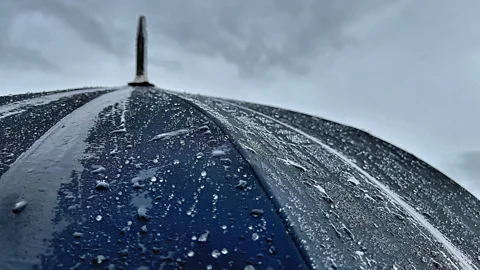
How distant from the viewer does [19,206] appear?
132cm

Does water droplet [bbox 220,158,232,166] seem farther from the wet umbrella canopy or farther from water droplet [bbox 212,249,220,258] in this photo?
water droplet [bbox 212,249,220,258]

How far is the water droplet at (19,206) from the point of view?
51.5 inches

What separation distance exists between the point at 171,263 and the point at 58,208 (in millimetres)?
410

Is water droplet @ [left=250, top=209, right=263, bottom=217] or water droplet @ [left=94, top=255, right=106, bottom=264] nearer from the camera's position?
water droplet @ [left=94, top=255, right=106, bottom=264]

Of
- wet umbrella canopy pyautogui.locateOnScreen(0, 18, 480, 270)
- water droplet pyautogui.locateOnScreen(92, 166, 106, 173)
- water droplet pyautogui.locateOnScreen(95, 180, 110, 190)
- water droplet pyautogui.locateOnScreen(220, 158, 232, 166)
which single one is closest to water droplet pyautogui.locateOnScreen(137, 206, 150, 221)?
wet umbrella canopy pyautogui.locateOnScreen(0, 18, 480, 270)

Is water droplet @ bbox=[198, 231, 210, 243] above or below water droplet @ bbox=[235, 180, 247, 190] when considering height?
below

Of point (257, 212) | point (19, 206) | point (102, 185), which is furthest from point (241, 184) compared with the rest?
point (19, 206)

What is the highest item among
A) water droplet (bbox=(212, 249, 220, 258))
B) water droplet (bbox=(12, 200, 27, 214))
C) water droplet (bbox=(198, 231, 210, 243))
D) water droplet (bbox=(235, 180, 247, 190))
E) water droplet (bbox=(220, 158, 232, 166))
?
water droplet (bbox=(220, 158, 232, 166))

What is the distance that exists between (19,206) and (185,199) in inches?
19.4

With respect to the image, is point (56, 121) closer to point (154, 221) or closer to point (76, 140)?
point (76, 140)

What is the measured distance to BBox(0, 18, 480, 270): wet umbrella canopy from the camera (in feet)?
3.99

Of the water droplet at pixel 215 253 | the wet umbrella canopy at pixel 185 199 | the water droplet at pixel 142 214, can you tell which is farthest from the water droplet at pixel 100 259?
the water droplet at pixel 215 253

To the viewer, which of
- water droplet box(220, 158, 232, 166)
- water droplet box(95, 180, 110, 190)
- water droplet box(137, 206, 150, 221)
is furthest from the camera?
water droplet box(220, 158, 232, 166)

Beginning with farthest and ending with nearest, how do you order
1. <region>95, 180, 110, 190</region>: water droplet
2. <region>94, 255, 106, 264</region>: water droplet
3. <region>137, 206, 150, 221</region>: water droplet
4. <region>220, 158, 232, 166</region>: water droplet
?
<region>220, 158, 232, 166</region>: water droplet → <region>95, 180, 110, 190</region>: water droplet → <region>137, 206, 150, 221</region>: water droplet → <region>94, 255, 106, 264</region>: water droplet
